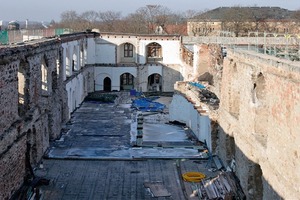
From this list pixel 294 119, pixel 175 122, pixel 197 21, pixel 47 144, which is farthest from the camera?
pixel 197 21

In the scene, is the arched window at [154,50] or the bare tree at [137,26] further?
the bare tree at [137,26]

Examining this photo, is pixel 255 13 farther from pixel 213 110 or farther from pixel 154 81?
pixel 213 110

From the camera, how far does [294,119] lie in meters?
9.95

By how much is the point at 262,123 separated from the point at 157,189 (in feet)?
12.9

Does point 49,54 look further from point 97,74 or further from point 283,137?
point 97,74

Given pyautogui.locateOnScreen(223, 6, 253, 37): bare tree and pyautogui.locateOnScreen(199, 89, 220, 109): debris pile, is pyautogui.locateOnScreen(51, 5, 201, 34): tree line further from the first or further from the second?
pyautogui.locateOnScreen(199, 89, 220, 109): debris pile

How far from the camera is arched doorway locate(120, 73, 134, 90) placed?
1458 inches

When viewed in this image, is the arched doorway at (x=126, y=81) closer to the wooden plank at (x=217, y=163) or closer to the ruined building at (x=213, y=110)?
the ruined building at (x=213, y=110)

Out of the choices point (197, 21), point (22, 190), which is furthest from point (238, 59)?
point (197, 21)

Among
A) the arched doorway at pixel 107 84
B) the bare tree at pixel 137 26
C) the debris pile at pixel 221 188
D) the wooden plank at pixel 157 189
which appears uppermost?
the bare tree at pixel 137 26

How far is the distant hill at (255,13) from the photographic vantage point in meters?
54.3

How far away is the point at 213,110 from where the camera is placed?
18.5 metres

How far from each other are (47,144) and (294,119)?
454 inches

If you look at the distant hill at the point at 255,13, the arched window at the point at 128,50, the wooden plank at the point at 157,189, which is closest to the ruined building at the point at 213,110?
the wooden plank at the point at 157,189
